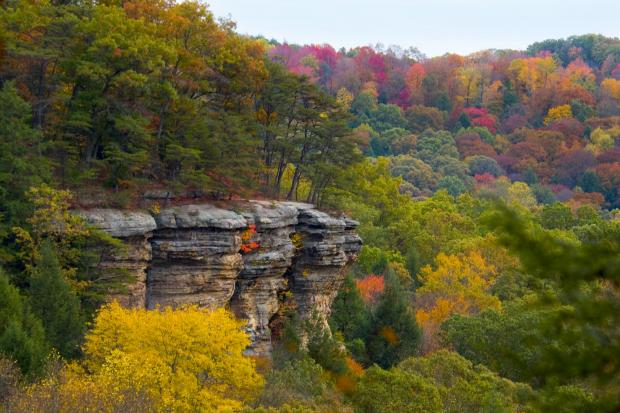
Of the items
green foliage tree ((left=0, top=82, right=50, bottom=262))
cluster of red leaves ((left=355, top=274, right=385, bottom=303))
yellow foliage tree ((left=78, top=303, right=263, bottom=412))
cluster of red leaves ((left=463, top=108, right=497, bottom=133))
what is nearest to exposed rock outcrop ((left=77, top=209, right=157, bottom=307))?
green foliage tree ((left=0, top=82, right=50, bottom=262))

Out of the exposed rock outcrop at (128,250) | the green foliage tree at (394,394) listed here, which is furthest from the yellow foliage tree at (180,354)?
the green foliage tree at (394,394)

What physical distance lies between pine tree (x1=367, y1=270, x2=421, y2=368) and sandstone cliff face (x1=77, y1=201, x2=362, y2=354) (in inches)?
99.8

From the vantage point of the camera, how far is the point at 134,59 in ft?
85.5

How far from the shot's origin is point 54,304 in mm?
20484

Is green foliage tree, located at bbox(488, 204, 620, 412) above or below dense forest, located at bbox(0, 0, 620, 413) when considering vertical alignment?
above

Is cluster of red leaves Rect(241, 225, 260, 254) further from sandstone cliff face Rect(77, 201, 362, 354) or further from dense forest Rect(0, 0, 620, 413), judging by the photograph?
dense forest Rect(0, 0, 620, 413)

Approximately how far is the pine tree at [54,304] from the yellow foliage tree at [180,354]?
553 mm

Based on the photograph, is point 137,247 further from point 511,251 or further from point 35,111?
point 511,251

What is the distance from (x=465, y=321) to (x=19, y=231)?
18.5m

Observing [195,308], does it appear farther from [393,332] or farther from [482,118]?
[482,118]

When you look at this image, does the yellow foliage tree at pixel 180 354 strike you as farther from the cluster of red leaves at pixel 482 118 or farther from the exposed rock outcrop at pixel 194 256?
the cluster of red leaves at pixel 482 118

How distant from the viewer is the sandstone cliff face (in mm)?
24969

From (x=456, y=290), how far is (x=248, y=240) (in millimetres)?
17283

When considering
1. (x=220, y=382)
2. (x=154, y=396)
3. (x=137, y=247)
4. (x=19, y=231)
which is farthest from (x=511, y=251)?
(x=137, y=247)
